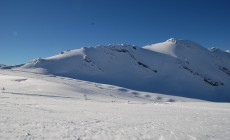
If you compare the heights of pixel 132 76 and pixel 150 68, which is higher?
pixel 150 68

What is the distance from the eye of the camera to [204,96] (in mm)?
99500

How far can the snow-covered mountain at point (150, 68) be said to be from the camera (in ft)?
314

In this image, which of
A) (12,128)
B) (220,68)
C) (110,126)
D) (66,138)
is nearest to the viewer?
(66,138)

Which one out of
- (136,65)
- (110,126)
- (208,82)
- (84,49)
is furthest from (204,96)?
(110,126)

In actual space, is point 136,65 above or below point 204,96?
A: above

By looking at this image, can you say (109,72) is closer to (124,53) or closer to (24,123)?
(124,53)

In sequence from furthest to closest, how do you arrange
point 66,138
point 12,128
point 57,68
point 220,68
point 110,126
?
1. point 220,68
2. point 57,68
3. point 110,126
4. point 12,128
5. point 66,138

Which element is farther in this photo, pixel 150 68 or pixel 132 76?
pixel 150 68

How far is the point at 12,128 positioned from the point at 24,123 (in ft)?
4.45

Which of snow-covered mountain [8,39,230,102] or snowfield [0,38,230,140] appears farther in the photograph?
snow-covered mountain [8,39,230,102]

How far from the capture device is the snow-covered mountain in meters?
95.7

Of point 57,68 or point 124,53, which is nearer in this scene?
point 57,68

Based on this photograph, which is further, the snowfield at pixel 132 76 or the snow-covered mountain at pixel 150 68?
the snow-covered mountain at pixel 150 68

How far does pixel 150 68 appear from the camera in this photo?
11294cm
